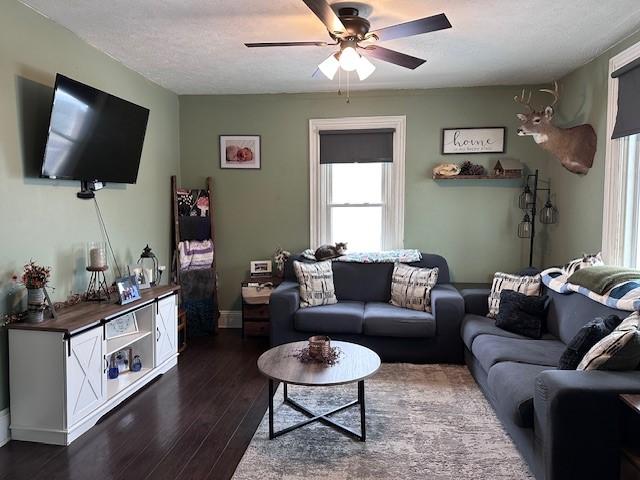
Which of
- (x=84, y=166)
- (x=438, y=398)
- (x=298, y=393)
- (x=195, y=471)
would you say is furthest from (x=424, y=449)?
(x=84, y=166)

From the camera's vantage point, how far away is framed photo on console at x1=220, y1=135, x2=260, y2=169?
4.88 meters

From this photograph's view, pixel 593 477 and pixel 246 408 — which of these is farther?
pixel 246 408

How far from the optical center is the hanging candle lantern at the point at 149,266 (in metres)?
3.85

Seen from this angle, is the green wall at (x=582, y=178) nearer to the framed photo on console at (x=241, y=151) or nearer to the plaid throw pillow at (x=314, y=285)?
the plaid throw pillow at (x=314, y=285)

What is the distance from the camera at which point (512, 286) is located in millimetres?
3709

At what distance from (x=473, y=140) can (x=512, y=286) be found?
65.4 inches

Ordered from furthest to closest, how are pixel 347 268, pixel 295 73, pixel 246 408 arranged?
pixel 347 268 → pixel 295 73 → pixel 246 408

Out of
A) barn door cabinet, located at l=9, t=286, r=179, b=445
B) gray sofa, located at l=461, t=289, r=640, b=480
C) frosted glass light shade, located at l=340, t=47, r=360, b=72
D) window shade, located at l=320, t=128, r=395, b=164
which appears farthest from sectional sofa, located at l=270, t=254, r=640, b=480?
frosted glass light shade, located at l=340, t=47, r=360, b=72

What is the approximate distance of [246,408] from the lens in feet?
10.0

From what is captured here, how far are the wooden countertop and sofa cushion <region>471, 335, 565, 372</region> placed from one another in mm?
2451

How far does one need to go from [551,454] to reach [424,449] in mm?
731

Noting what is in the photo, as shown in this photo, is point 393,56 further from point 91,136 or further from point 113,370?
point 113,370

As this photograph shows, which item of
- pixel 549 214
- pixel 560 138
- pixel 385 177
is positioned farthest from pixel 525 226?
pixel 385 177

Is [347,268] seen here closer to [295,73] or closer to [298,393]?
[298,393]
